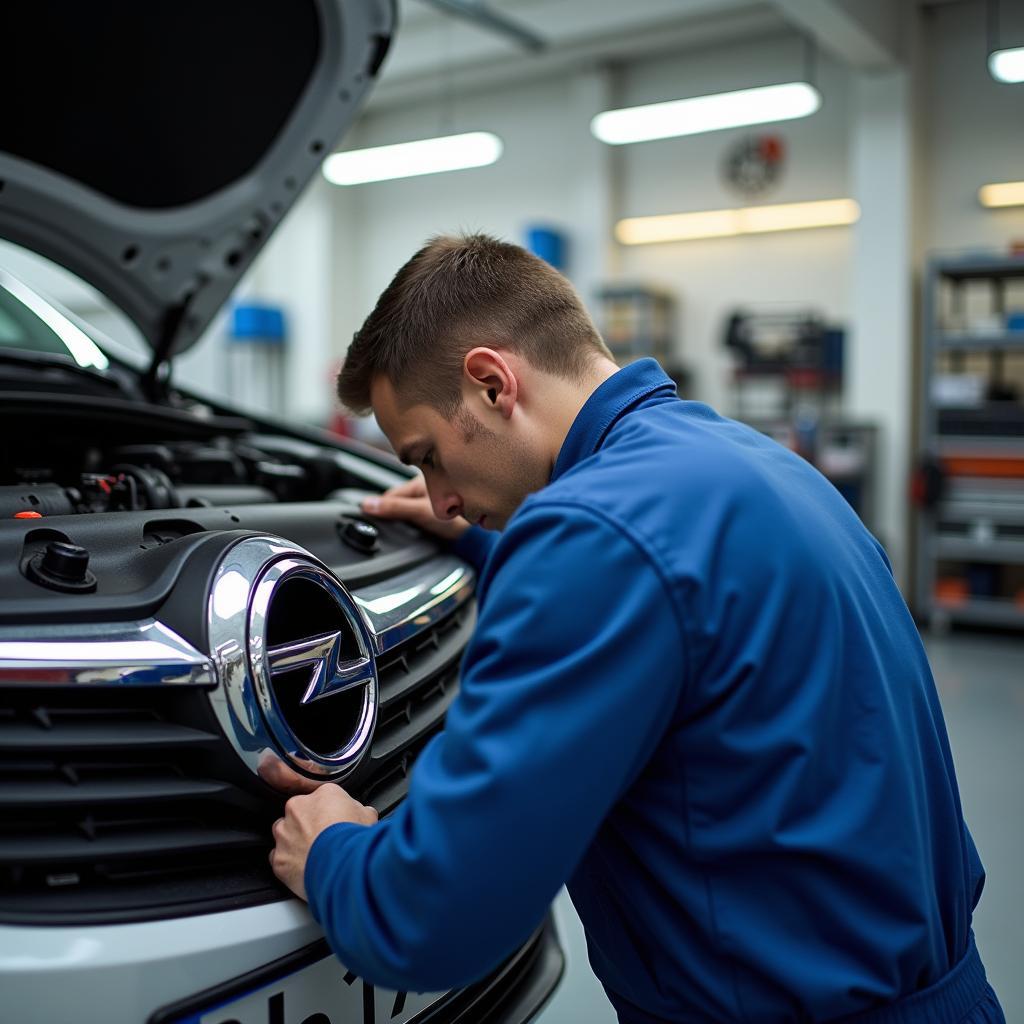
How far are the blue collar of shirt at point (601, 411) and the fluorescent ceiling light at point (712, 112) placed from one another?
220 inches

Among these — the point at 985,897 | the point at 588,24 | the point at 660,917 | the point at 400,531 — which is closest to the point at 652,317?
the point at 588,24

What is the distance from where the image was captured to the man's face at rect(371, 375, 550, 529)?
3.31 ft

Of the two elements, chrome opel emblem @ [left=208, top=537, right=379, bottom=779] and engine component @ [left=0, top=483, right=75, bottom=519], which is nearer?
chrome opel emblem @ [left=208, top=537, right=379, bottom=779]

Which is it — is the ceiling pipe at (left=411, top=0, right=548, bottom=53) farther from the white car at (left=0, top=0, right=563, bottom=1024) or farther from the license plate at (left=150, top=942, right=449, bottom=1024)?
the license plate at (left=150, top=942, right=449, bottom=1024)

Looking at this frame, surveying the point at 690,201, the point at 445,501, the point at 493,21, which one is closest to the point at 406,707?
the point at 445,501

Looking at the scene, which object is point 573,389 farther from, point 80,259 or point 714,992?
point 80,259

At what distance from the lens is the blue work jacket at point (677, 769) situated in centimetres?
74

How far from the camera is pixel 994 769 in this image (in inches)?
128

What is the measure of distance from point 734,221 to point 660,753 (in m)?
7.38

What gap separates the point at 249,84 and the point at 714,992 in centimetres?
160

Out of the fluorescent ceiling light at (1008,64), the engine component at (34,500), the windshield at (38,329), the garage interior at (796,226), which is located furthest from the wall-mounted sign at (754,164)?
the engine component at (34,500)

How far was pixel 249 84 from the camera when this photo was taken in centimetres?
180

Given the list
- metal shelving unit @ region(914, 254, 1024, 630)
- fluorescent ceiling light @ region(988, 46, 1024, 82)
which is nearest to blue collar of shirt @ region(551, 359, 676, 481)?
metal shelving unit @ region(914, 254, 1024, 630)

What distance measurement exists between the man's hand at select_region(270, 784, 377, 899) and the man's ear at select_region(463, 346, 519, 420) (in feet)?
1.26
